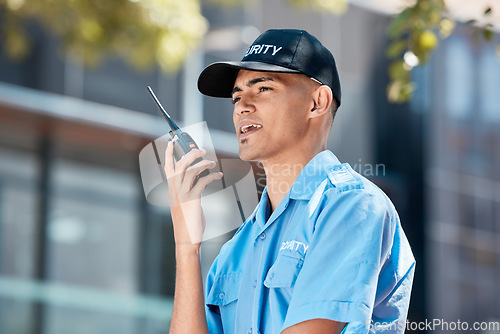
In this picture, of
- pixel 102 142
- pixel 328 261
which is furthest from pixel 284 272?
pixel 102 142

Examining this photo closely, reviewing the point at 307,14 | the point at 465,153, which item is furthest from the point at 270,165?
the point at 465,153

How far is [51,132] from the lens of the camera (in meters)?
8.73

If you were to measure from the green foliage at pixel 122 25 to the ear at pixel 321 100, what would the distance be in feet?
12.3

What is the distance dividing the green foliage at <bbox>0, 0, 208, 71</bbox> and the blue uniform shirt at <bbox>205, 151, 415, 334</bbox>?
12.8ft

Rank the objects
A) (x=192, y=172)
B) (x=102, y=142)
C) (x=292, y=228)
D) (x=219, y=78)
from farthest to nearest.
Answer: (x=102, y=142) < (x=219, y=78) < (x=192, y=172) < (x=292, y=228)

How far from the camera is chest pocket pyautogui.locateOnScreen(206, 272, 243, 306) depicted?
2447 millimetres

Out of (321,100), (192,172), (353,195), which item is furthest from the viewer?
(321,100)

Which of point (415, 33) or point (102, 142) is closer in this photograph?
point (415, 33)

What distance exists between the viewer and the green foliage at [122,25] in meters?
5.95

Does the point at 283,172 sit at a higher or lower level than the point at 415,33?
lower

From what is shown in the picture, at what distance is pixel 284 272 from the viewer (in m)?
2.10

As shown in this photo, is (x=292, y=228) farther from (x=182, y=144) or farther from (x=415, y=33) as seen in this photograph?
(x=415, y=33)

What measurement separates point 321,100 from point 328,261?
646 millimetres

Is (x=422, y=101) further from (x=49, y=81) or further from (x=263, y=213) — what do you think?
(x=263, y=213)
